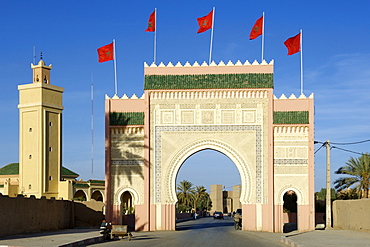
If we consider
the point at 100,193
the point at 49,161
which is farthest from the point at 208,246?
the point at 100,193

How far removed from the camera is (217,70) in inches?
1196

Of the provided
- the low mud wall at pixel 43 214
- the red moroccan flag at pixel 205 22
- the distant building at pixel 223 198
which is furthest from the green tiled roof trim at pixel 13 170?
the distant building at pixel 223 198

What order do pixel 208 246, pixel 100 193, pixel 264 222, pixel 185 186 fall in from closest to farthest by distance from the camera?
pixel 208 246 < pixel 264 222 < pixel 100 193 < pixel 185 186

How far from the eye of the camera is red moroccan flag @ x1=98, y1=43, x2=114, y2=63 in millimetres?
32438

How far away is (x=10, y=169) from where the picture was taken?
2124 inches

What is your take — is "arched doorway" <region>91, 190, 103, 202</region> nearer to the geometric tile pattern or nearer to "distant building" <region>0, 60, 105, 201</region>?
"distant building" <region>0, 60, 105, 201</region>

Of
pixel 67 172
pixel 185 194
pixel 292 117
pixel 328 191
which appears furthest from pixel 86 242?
pixel 185 194

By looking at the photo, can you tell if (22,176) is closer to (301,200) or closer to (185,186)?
(301,200)

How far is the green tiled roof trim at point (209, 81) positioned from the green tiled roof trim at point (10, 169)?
27036 millimetres

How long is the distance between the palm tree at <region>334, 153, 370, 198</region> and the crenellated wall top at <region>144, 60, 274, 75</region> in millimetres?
12153

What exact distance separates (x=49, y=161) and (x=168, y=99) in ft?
50.7

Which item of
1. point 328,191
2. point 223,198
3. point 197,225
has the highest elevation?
point 328,191

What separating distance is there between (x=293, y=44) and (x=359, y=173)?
11.9m

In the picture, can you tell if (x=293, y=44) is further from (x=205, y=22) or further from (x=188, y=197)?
(x=188, y=197)
